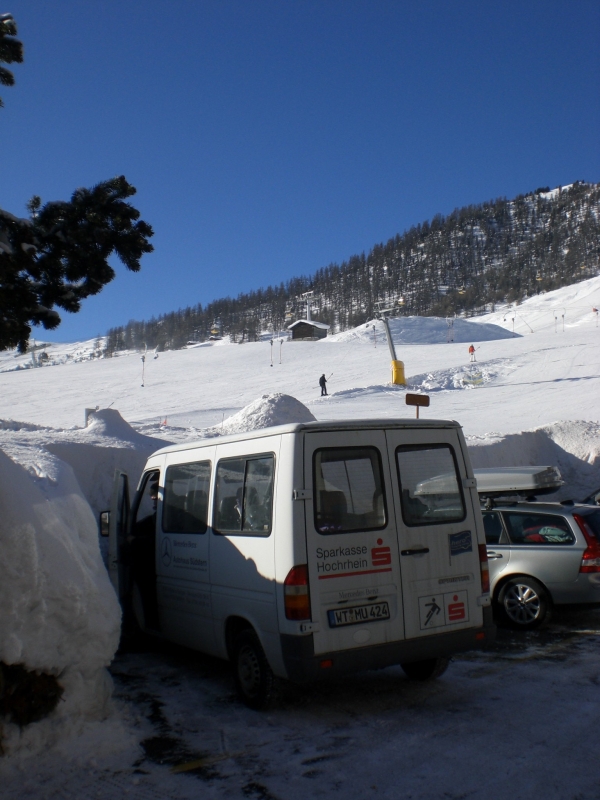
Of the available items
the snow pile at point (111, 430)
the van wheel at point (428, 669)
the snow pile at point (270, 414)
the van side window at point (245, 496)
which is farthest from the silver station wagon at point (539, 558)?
the snow pile at point (270, 414)

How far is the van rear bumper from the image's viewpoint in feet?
15.8

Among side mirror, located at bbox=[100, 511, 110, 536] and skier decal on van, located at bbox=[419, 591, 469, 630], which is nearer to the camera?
skier decal on van, located at bbox=[419, 591, 469, 630]

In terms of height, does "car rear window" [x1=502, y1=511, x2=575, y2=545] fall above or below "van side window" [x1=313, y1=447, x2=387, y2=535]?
below

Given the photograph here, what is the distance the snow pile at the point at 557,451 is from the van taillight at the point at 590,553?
9447 millimetres

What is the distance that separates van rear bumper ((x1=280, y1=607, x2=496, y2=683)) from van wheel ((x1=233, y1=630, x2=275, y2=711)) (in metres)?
0.35

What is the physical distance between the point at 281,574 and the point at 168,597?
205 centimetres

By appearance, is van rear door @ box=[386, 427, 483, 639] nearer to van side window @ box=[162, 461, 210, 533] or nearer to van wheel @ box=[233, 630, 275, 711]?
van wheel @ box=[233, 630, 275, 711]

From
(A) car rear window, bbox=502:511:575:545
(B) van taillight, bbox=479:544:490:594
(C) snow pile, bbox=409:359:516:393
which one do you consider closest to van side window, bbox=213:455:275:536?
(B) van taillight, bbox=479:544:490:594

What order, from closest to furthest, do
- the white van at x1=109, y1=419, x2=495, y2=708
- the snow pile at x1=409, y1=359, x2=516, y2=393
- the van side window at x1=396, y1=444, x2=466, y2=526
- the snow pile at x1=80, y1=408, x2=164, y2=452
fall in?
1. the white van at x1=109, y1=419, x2=495, y2=708
2. the van side window at x1=396, y1=444, x2=466, y2=526
3. the snow pile at x1=80, y1=408, x2=164, y2=452
4. the snow pile at x1=409, y1=359, x2=516, y2=393

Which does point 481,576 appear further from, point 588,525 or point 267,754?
point 588,525

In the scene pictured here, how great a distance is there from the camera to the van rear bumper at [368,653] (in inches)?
190

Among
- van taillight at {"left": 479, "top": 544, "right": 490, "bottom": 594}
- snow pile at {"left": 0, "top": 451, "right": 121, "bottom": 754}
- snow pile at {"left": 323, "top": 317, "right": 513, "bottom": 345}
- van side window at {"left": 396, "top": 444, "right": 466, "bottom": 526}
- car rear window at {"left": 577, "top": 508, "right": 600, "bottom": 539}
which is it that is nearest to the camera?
snow pile at {"left": 0, "top": 451, "right": 121, "bottom": 754}

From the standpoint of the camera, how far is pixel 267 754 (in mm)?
4391

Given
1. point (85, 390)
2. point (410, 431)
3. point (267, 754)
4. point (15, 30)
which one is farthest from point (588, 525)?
point (85, 390)
